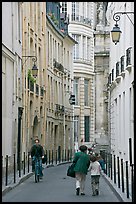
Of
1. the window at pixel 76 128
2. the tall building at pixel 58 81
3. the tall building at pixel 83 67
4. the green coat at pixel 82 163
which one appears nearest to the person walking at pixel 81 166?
the green coat at pixel 82 163

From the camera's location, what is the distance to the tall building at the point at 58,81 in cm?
4559

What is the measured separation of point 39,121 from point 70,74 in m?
18.7

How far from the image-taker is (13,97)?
28469 mm

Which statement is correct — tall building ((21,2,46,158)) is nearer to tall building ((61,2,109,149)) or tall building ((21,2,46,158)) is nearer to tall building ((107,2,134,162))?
tall building ((107,2,134,162))

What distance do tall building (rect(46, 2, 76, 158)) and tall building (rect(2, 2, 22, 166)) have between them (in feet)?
42.8

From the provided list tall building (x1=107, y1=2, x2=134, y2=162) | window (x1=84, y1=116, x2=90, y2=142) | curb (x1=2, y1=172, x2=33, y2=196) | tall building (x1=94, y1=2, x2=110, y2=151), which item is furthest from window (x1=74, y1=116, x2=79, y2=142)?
curb (x1=2, y1=172, x2=33, y2=196)

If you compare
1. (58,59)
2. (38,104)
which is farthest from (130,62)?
(58,59)

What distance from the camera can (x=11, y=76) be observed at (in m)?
28.0

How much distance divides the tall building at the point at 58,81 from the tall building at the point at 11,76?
42.8 feet

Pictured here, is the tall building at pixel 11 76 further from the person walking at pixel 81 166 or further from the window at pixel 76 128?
the window at pixel 76 128

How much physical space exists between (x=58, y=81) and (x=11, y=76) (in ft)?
75.8

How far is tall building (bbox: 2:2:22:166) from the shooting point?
25.8 meters

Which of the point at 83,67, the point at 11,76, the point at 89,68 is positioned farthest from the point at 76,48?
the point at 11,76

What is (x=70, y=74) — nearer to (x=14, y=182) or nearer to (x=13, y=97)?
(x=13, y=97)
